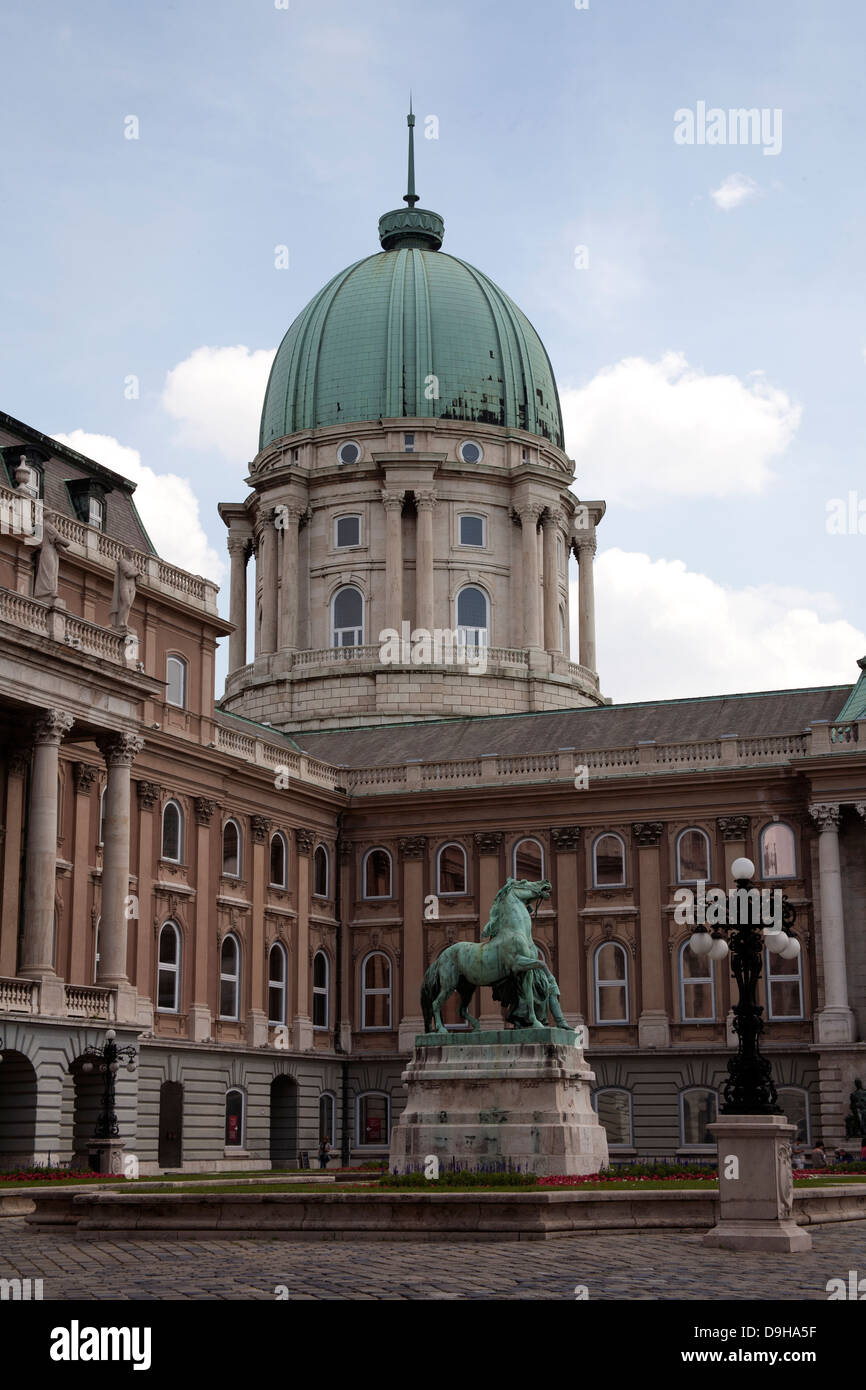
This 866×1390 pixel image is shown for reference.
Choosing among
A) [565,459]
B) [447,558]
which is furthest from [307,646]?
[565,459]

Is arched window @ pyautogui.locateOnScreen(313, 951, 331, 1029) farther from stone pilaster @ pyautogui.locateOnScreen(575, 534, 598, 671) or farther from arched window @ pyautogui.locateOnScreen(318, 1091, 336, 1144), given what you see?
stone pilaster @ pyautogui.locateOnScreen(575, 534, 598, 671)

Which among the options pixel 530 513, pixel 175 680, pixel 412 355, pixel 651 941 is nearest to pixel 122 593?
pixel 175 680

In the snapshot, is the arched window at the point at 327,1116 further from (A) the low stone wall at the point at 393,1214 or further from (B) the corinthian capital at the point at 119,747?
(A) the low stone wall at the point at 393,1214

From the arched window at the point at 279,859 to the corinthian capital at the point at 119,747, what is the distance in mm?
15874

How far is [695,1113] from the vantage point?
62844mm

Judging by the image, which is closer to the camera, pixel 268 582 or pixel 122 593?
pixel 122 593

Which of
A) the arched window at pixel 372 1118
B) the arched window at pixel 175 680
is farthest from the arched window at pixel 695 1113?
the arched window at pixel 175 680

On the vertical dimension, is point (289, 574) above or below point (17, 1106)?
above

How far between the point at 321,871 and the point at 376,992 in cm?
503

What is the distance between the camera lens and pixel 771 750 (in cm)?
6419

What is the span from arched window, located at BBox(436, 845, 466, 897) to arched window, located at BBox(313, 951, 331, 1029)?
5.10 metres

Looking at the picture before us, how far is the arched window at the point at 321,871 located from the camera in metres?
68.0

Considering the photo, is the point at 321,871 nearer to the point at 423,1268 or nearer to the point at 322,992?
the point at 322,992
